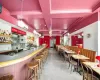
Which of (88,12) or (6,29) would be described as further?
(6,29)

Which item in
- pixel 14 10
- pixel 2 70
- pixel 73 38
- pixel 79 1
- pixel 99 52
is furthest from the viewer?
pixel 73 38

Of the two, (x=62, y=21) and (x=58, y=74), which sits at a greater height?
(x=62, y=21)

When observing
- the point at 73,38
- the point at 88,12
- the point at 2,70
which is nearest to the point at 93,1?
the point at 88,12

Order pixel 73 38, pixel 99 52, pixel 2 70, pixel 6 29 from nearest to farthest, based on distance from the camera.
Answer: pixel 2 70
pixel 99 52
pixel 6 29
pixel 73 38

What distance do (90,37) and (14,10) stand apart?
15.8ft

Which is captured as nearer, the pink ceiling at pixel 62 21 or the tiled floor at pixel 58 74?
the tiled floor at pixel 58 74

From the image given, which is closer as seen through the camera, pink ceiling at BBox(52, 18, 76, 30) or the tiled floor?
the tiled floor

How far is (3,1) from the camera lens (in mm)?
4445

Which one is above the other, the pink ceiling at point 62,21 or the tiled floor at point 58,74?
the pink ceiling at point 62,21

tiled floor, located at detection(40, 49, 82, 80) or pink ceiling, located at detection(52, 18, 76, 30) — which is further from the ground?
pink ceiling, located at detection(52, 18, 76, 30)

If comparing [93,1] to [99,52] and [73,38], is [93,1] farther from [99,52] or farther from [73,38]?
[73,38]

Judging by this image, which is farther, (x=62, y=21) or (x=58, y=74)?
(x=62, y=21)

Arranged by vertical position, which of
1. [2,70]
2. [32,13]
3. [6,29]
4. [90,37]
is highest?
[32,13]

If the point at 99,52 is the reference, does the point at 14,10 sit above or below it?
above
